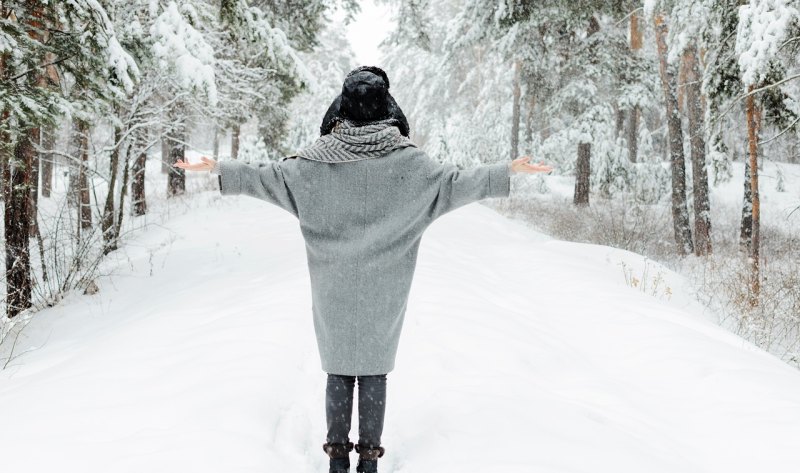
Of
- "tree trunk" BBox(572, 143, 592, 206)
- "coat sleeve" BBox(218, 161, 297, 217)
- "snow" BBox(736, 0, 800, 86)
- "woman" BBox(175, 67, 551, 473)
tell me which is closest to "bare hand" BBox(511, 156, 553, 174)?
"woman" BBox(175, 67, 551, 473)

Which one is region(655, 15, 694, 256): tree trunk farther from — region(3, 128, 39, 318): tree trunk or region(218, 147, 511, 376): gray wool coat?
region(3, 128, 39, 318): tree trunk

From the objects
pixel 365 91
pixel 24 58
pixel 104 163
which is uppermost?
pixel 24 58

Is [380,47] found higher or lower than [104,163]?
higher

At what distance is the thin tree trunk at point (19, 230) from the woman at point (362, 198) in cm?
647

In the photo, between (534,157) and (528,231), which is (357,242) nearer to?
(528,231)

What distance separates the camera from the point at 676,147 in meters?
11.6

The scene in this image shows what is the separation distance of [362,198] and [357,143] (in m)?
0.25

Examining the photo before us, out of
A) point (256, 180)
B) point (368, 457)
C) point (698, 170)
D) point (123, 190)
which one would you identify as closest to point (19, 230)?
point (123, 190)

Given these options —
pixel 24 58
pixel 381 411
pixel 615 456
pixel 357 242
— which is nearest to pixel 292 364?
pixel 381 411

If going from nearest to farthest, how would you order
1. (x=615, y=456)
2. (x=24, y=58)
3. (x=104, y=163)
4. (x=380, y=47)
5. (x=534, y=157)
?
(x=615, y=456), (x=24, y=58), (x=104, y=163), (x=380, y=47), (x=534, y=157)

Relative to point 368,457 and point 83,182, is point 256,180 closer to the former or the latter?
point 368,457

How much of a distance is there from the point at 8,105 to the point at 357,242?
5010 mm

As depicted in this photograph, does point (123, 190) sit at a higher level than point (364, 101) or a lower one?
higher

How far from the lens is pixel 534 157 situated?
80.3 feet
